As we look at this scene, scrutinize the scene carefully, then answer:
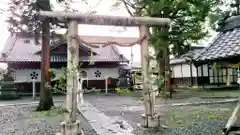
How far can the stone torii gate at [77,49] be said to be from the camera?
6.16m

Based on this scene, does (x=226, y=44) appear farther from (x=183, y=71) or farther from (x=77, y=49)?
(x=183, y=71)

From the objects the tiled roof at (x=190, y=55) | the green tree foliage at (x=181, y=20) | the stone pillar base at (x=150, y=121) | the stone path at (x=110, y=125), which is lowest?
the stone path at (x=110, y=125)

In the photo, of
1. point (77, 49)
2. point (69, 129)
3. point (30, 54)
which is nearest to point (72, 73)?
point (77, 49)

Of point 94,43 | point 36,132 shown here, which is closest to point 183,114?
point 94,43

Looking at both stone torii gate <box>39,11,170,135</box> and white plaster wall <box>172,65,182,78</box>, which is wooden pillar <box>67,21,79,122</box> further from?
white plaster wall <box>172,65,182,78</box>

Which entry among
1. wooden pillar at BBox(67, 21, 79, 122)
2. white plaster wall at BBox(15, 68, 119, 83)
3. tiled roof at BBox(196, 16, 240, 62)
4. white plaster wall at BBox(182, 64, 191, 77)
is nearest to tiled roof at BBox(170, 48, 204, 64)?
tiled roof at BBox(196, 16, 240, 62)

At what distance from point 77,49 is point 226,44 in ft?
13.0

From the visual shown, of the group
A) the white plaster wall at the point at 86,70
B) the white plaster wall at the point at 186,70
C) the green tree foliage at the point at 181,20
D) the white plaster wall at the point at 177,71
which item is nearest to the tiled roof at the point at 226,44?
the green tree foliage at the point at 181,20

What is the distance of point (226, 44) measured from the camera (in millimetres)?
3201

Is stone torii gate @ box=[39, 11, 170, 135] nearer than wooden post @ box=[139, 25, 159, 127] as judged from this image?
Yes

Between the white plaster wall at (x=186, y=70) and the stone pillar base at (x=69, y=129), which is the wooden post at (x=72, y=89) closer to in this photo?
the stone pillar base at (x=69, y=129)

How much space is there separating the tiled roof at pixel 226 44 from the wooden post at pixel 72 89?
350cm

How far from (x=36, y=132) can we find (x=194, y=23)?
10774 millimetres

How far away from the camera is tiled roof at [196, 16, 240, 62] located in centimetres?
299
